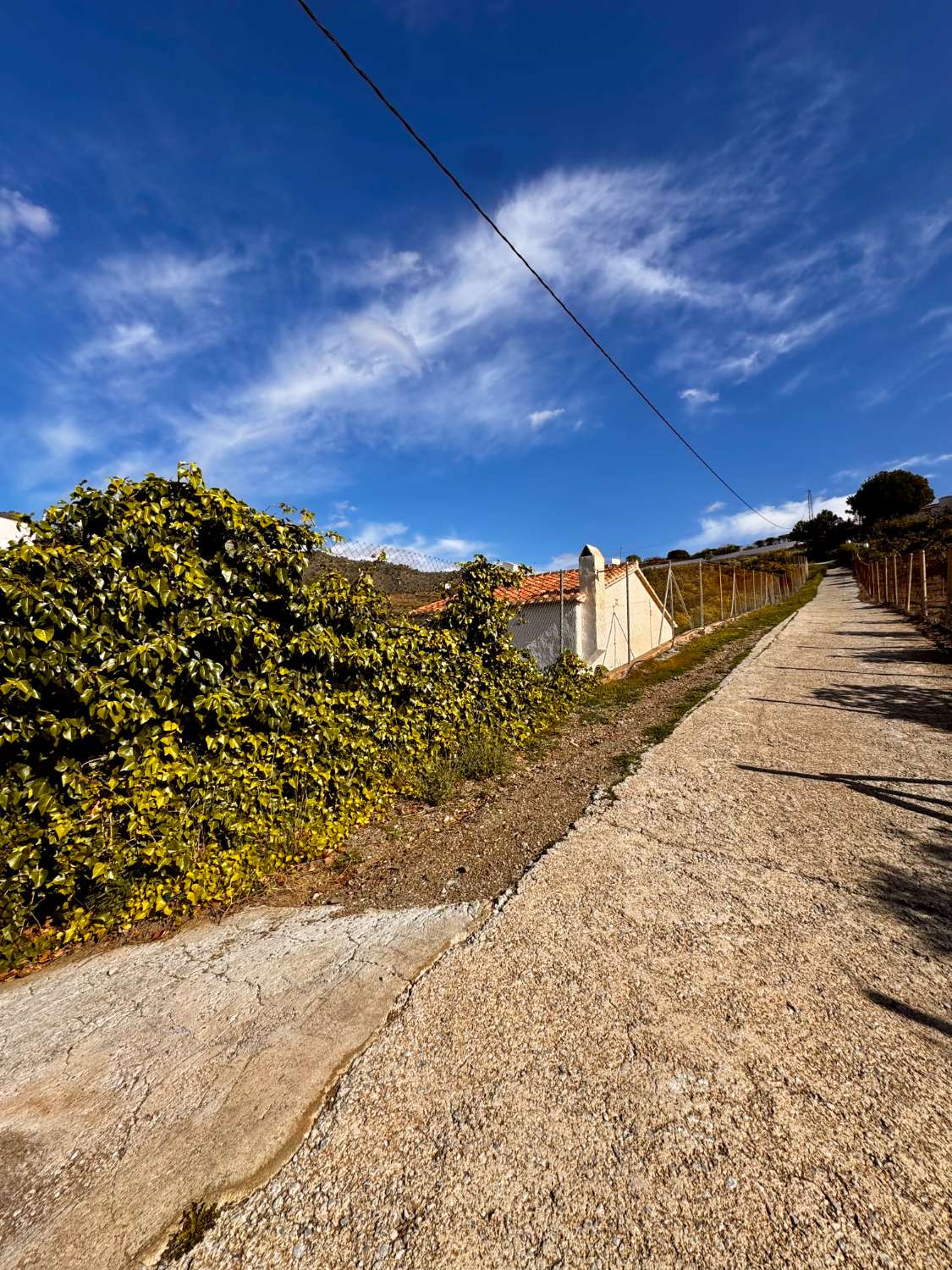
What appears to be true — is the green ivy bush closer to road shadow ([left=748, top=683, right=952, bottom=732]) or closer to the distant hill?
the distant hill

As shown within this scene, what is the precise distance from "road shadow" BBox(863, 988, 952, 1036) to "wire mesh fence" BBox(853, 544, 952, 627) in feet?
39.4

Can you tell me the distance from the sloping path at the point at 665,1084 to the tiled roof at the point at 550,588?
305 inches

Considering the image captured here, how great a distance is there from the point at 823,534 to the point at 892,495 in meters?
9.86

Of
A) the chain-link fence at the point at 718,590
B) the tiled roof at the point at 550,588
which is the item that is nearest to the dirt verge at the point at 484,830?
the tiled roof at the point at 550,588

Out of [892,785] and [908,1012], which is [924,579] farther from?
[908,1012]

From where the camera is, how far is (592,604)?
1220cm

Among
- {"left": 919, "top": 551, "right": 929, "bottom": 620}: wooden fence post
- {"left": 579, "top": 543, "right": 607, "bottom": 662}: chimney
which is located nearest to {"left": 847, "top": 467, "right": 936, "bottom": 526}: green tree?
{"left": 919, "top": 551, "right": 929, "bottom": 620}: wooden fence post

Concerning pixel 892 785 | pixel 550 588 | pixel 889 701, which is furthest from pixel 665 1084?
pixel 550 588

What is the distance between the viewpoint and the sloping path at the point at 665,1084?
1583 mm

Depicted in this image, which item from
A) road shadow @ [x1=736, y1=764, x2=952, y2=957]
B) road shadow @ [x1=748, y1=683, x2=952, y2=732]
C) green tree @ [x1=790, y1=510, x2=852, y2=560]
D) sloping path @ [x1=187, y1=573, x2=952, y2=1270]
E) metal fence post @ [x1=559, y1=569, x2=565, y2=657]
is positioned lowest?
sloping path @ [x1=187, y1=573, x2=952, y2=1270]

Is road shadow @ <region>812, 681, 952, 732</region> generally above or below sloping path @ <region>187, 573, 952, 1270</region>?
above

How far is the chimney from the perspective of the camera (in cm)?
1220

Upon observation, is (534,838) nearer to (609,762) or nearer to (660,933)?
(660,933)

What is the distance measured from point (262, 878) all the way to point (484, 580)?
15.6 feet
